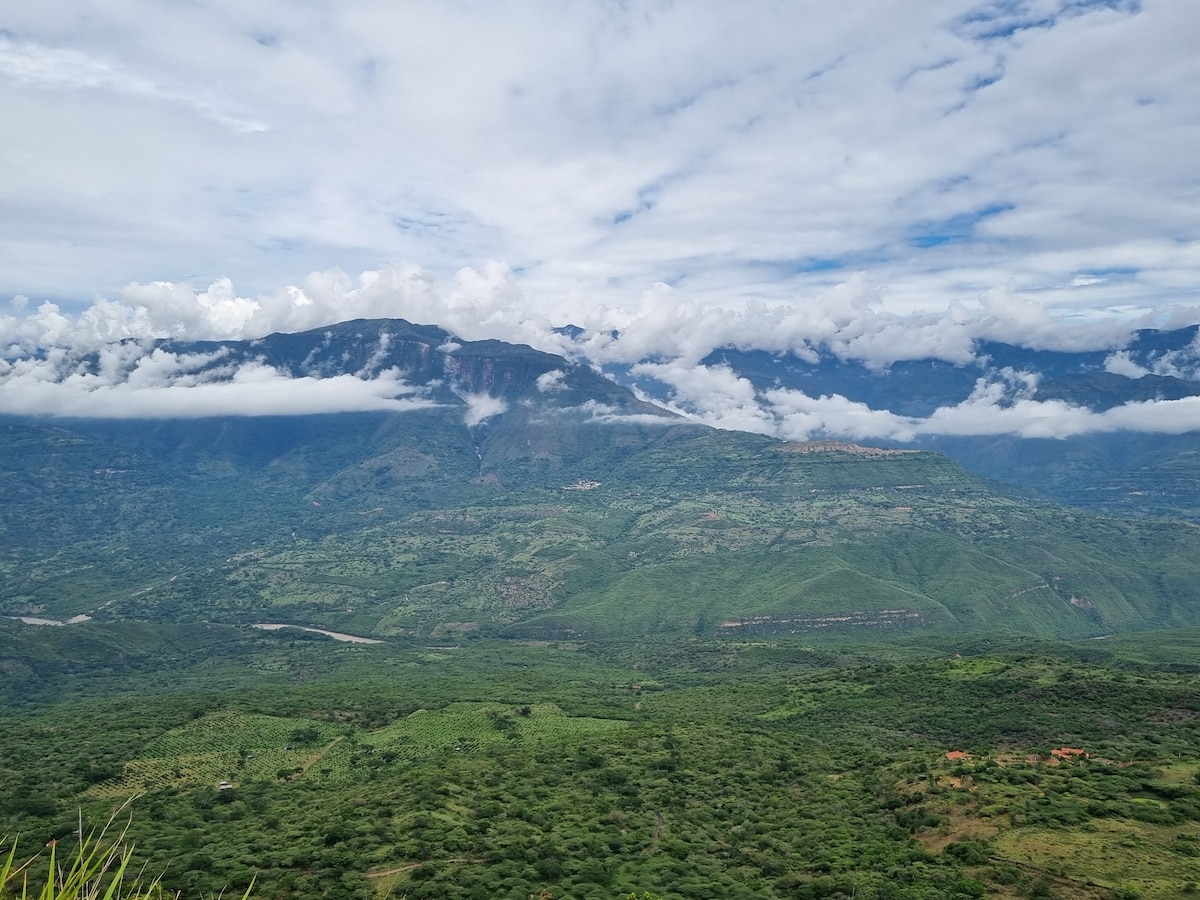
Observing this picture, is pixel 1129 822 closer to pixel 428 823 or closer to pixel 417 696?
pixel 428 823

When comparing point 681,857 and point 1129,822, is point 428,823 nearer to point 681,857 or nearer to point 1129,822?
point 681,857

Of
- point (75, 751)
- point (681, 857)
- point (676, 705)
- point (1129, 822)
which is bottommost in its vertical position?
point (676, 705)

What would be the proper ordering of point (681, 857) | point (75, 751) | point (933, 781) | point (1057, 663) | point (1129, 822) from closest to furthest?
1. point (1129, 822)
2. point (681, 857)
3. point (933, 781)
4. point (75, 751)
5. point (1057, 663)

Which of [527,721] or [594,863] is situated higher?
[594,863]

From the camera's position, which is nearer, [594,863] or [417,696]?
[594,863]

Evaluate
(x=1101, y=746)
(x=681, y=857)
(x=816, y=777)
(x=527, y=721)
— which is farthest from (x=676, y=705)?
(x=681, y=857)

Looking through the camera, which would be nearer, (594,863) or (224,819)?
(594,863)

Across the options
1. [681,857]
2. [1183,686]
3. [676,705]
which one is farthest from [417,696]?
[1183,686]

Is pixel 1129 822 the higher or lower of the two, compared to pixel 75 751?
higher

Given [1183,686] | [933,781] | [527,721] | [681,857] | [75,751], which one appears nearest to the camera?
[681,857]
